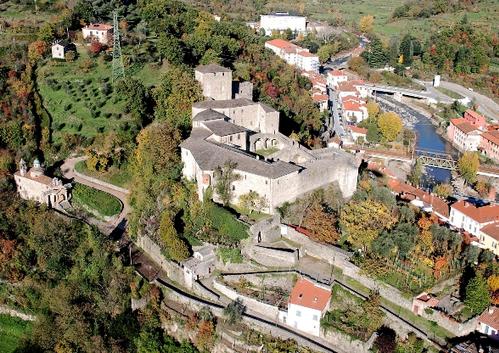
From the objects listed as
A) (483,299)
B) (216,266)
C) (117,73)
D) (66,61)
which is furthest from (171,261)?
(66,61)

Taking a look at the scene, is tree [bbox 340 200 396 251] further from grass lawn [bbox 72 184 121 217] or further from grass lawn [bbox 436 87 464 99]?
grass lawn [bbox 436 87 464 99]

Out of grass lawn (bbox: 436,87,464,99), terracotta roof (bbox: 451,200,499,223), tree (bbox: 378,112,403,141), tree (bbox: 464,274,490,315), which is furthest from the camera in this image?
grass lawn (bbox: 436,87,464,99)

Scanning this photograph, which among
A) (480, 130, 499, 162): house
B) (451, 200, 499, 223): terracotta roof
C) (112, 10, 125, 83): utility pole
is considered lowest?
(480, 130, 499, 162): house

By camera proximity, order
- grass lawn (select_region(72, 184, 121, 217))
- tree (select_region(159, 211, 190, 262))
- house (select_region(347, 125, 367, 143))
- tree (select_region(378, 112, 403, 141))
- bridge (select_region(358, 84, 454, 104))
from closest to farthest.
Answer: tree (select_region(159, 211, 190, 262)), grass lawn (select_region(72, 184, 121, 217)), house (select_region(347, 125, 367, 143)), tree (select_region(378, 112, 403, 141)), bridge (select_region(358, 84, 454, 104))

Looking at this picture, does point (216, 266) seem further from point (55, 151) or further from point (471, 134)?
point (471, 134)

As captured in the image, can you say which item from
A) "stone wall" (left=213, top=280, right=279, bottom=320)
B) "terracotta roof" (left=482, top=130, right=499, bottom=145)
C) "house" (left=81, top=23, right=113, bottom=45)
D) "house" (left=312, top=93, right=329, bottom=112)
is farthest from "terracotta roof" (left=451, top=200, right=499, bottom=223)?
"house" (left=81, top=23, right=113, bottom=45)

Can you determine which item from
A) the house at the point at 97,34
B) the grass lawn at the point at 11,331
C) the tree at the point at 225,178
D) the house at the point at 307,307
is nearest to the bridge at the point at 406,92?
the house at the point at 97,34

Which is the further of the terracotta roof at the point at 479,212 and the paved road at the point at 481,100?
the paved road at the point at 481,100

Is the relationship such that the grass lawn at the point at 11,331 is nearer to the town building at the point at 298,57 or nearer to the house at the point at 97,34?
the house at the point at 97,34
